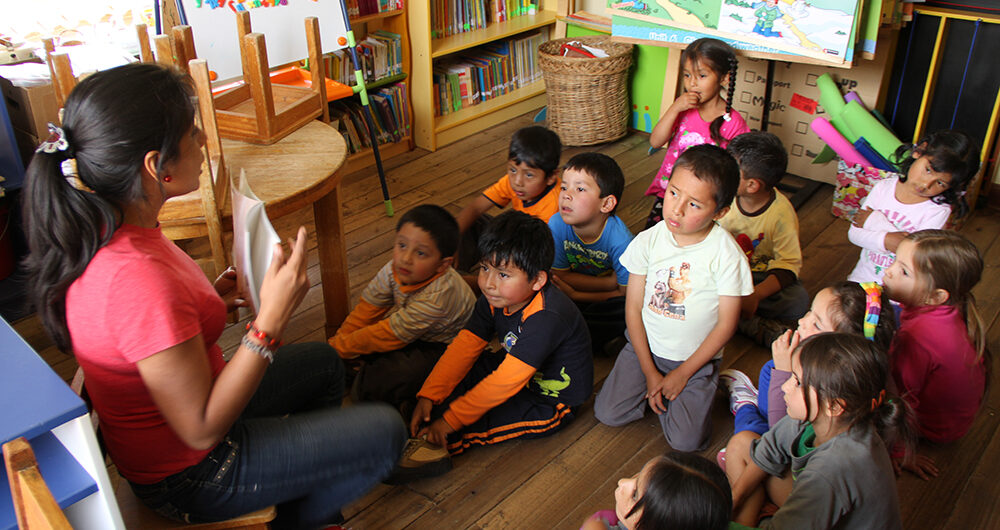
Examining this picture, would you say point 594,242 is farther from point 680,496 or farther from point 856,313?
point 680,496

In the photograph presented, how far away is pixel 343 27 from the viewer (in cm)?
314

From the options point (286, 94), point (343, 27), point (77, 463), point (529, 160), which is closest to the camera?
point (77, 463)

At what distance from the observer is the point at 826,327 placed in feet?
5.88

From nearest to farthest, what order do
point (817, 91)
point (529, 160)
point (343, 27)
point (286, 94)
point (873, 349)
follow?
1. point (873, 349)
2. point (286, 94)
3. point (529, 160)
4. point (343, 27)
5. point (817, 91)

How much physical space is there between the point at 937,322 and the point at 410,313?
138 cm

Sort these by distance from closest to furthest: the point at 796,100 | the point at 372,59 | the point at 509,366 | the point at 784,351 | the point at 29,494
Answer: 1. the point at 29,494
2. the point at 784,351
3. the point at 509,366
4. the point at 796,100
5. the point at 372,59

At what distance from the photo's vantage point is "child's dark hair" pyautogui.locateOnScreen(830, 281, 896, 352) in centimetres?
174

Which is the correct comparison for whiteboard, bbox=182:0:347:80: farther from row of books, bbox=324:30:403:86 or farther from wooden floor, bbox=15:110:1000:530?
wooden floor, bbox=15:110:1000:530

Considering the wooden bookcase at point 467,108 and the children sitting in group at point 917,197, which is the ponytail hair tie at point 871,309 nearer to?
the children sitting in group at point 917,197

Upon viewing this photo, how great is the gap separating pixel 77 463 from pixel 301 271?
1.39ft

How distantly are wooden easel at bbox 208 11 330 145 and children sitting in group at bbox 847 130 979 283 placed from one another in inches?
70.7

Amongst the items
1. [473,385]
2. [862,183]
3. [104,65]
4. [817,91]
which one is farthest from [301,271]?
[817,91]

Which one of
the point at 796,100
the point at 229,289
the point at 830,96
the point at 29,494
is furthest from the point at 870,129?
the point at 29,494

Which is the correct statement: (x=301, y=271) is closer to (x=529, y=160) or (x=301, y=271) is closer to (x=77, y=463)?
(x=77, y=463)
